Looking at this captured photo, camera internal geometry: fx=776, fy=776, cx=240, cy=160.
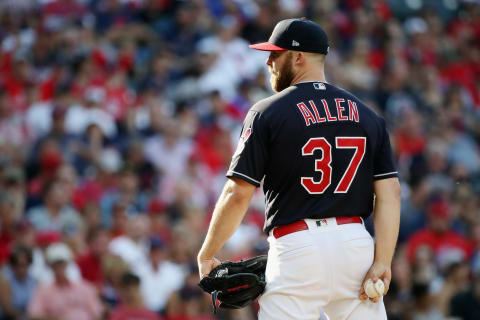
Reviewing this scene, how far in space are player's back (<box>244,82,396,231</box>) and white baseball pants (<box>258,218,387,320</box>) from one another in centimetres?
10

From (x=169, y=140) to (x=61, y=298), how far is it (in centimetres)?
280

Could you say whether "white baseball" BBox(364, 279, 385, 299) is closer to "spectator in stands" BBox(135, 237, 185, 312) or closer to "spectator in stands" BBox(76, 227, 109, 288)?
"spectator in stands" BBox(135, 237, 185, 312)

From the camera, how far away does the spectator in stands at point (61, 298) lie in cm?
682

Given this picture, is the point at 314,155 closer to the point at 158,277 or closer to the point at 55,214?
the point at 158,277

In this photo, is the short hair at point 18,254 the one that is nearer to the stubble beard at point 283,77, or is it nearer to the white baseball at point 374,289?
A: the stubble beard at point 283,77

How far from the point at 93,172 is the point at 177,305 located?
6.50 feet

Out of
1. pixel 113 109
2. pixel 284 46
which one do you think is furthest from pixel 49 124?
pixel 284 46

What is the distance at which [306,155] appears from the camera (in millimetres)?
3684

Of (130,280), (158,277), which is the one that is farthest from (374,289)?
(158,277)

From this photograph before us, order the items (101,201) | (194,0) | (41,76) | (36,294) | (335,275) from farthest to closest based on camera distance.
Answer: (194,0) → (41,76) → (101,201) → (36,294) → (335,275)

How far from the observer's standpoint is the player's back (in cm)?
369

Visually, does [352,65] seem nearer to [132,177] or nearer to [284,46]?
[132,177]

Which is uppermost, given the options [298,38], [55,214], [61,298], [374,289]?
[298,38]

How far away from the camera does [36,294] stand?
22.6 ft
